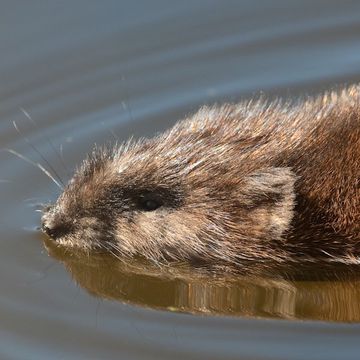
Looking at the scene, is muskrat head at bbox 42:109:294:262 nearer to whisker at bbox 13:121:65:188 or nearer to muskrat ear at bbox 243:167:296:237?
muskrat ear at bbox 243:167:296:237

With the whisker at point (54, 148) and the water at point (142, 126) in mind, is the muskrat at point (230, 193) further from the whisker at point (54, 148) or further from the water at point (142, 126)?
the whisker at point (54, 148)

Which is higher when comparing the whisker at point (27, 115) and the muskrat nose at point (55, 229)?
the whisker at point (27, 115)

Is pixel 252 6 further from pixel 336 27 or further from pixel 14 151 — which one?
pixel 14 151

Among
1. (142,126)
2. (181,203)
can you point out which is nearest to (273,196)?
(181,203)

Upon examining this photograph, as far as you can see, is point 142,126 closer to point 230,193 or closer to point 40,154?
point 40,154

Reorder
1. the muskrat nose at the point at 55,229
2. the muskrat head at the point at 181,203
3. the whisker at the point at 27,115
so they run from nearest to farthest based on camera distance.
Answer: the muskrat head at the point at 181,203
the muskrat nose at the point at 55,229
the whisker at the point at 27,115

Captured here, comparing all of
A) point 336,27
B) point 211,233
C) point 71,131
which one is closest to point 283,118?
point 211,233

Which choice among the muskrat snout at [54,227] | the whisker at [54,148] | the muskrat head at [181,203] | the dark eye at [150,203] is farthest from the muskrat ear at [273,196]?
the whisker at [54,148]
